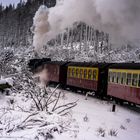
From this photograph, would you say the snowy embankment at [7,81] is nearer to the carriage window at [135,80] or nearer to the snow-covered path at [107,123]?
the snow-covered path at [107,123]

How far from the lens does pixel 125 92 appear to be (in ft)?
58.1

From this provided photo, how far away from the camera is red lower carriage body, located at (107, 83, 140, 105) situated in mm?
16278

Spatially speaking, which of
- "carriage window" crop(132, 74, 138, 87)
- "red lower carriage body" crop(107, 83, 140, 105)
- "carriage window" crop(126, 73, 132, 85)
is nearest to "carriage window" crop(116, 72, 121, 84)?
"red lower carriage body" crop(107, 83, 140, 105)

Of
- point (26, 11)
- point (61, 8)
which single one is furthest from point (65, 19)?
point (26, 11)

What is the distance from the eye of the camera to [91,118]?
13859mm

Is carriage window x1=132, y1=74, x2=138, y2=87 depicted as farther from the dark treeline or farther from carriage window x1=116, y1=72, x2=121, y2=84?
the dark treeline

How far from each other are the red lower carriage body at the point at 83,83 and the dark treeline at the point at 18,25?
63.0 meters

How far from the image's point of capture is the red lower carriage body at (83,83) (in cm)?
2250

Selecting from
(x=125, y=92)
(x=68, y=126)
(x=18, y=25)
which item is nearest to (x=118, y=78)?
(x=125, y=92)

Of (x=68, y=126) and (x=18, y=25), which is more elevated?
(x=18, y=25)

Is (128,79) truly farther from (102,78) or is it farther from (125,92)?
(102,78)

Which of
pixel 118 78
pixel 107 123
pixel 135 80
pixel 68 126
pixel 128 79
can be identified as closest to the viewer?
pixel 68 126

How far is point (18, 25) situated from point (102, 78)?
79.5 m

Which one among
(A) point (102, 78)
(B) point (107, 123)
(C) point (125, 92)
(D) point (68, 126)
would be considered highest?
(A) point (102, 78)
